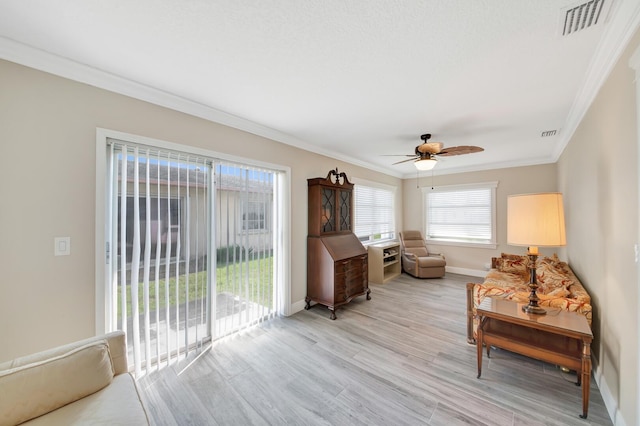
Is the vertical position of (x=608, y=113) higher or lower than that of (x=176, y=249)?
higher

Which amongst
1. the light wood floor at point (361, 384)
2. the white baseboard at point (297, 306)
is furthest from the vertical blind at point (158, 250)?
the white baseboard at point (297, 306)

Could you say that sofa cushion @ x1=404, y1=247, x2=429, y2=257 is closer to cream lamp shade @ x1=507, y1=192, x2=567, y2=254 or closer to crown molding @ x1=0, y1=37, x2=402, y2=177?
cream lamp shade @ x1=507, y1=192, x2=567, y2=254

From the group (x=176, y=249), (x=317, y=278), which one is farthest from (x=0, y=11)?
(x=317, y=278)

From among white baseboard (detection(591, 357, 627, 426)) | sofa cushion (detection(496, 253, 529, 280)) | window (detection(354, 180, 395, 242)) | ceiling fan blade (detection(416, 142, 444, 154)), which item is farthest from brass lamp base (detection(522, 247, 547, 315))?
window (detection(354, 180, 395, 242))

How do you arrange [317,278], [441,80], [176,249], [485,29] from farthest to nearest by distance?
[317,278]
[176,249]
[441,80]
[485,29]

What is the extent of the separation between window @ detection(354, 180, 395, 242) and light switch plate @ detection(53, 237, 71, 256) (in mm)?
4076

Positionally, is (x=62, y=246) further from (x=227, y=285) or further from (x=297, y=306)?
(x=297, y=306)

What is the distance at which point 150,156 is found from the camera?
219 centimetres

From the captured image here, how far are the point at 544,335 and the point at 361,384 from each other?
5.21 feet

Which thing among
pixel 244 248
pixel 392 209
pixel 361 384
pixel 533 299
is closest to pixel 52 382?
pixel 244 248

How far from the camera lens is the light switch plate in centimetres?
174

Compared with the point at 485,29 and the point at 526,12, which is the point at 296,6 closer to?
the point at 485,29

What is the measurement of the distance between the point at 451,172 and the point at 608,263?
4263 millimetres

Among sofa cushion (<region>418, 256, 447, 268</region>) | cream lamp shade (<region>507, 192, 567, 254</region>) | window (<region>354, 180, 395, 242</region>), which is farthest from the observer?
sofa cushion (<region>418, 256, 447, 268</region>)
